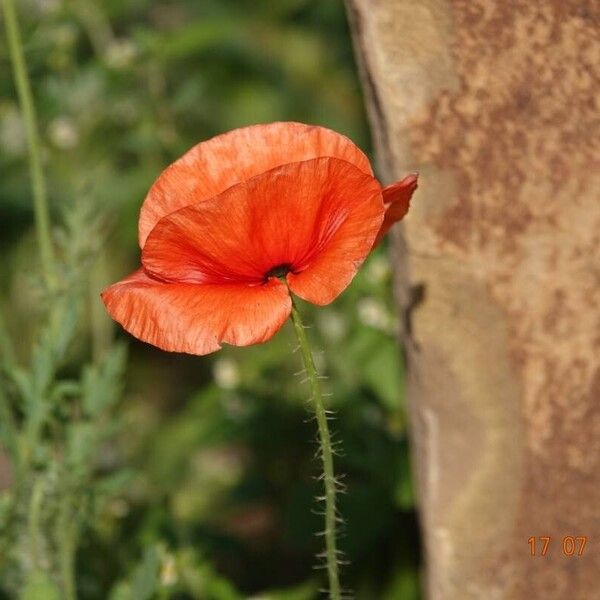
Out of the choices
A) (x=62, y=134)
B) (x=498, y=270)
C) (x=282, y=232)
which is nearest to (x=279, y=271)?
(x=282, y=232)

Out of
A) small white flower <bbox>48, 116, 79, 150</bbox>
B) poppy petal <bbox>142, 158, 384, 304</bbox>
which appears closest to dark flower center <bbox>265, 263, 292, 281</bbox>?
poppy petal <bbox>142, 158, 384, 304</bbox>

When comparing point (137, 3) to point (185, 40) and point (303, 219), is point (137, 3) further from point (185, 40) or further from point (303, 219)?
point (303, 219)

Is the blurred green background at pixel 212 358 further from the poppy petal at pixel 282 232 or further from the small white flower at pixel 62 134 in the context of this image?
the poppy petal at pixel 282 232

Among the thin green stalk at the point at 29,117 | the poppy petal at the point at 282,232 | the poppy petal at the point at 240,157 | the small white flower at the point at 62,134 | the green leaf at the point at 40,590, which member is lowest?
the green leaf at the point at 40,590

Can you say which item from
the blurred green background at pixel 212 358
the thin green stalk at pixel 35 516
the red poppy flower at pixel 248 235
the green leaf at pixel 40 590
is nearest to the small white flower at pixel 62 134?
the blurred green background at pixel 212 358

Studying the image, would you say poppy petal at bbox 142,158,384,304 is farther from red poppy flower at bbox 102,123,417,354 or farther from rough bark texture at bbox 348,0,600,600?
rough bark texture at bbox 348,0,600,600

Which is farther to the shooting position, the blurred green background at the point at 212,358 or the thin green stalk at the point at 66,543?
the blurred green background at the point at 212,358

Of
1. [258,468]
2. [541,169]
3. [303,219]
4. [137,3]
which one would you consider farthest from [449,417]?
[137,3]
